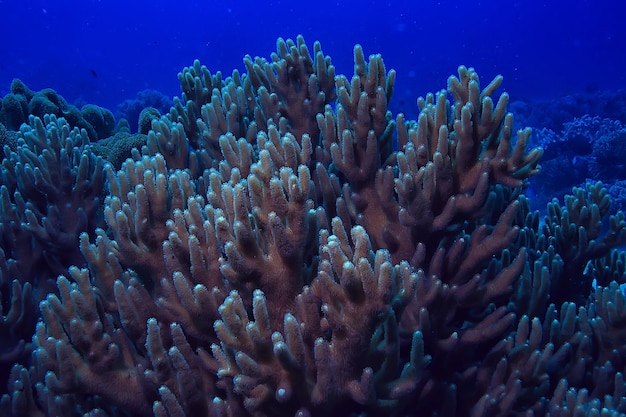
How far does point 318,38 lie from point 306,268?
89151mm

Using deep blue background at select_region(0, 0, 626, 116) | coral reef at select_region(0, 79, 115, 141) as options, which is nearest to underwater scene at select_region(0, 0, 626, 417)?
coral reef at select_region(0, 79, 115, 141)

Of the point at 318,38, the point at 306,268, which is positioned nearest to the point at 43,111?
the point at 306,268

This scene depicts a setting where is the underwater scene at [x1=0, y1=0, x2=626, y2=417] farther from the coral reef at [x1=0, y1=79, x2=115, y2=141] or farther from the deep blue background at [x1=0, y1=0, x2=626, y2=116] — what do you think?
the deep blue background at [x1=0, y1=0, x2=626, y2=116]

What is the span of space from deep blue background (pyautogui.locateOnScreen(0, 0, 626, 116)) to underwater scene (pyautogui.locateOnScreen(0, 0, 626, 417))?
Answer: 3801 cm

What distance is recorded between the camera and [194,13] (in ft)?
387

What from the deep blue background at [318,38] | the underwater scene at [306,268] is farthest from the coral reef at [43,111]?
the deep blue background at [318,38]

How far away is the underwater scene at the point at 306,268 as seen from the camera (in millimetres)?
2049

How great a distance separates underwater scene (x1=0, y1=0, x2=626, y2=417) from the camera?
205 centimetres

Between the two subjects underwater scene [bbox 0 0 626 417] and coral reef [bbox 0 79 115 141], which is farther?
coral reef [bbox 0 79 115 141]

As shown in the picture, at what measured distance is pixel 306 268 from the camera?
7.85 ft

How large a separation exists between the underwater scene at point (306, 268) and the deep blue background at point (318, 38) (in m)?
38.0

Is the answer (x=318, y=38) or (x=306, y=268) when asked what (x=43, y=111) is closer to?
(x=306, y=268)

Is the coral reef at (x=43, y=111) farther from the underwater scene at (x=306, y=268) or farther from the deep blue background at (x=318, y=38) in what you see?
the deep blue background at (x=318, y=38)

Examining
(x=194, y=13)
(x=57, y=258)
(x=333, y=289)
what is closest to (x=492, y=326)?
(x=333, y=289)
